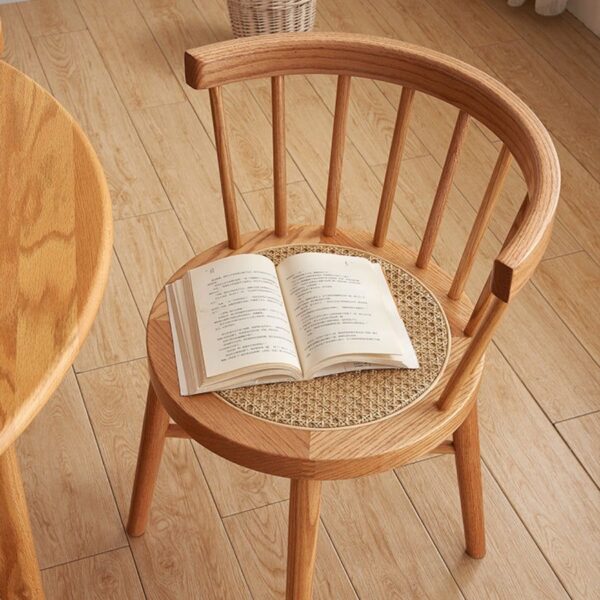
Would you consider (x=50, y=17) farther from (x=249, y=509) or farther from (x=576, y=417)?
(x=576, y=417)

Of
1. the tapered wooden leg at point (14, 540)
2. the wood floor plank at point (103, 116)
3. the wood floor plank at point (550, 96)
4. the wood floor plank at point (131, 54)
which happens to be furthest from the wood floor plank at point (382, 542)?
the wood floor plank at point (131, 54)

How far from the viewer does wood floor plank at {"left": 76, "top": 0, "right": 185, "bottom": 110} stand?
8.42 ft

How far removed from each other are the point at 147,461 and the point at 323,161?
111 cm

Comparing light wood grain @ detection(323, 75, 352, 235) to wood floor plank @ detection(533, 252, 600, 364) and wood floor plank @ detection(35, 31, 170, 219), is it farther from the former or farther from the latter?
wood floor plank @ detection(35, 31, 170, 219)

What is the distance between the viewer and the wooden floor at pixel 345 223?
61.5 inches

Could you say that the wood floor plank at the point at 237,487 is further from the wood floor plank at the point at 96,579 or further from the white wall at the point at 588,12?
the white wall at the point at 588,12

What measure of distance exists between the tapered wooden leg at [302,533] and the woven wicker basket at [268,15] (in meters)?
1.73

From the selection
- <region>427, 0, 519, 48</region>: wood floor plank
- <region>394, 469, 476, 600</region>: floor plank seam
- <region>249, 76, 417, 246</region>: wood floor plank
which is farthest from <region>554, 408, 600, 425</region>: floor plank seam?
<region>427, 0, 519, 48</region>: wood floor plank

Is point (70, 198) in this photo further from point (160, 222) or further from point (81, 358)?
point (160, 222)

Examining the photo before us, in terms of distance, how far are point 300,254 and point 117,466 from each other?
601 mm

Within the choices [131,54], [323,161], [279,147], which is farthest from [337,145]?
[131,54]

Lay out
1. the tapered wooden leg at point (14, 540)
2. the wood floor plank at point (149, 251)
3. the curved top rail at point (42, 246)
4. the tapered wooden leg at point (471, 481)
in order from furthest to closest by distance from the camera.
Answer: the wood floor plank at point (149, 251), the tapered wooden leg at point (471, 481), the tapered wooden leg at point (14, 540), the curved top rail at point (42, 246)

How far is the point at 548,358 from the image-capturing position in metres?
1.89

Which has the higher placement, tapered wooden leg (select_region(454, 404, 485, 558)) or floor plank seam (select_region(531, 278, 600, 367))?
tapered wooden leg (select_region(454, 404, 485, 558))
